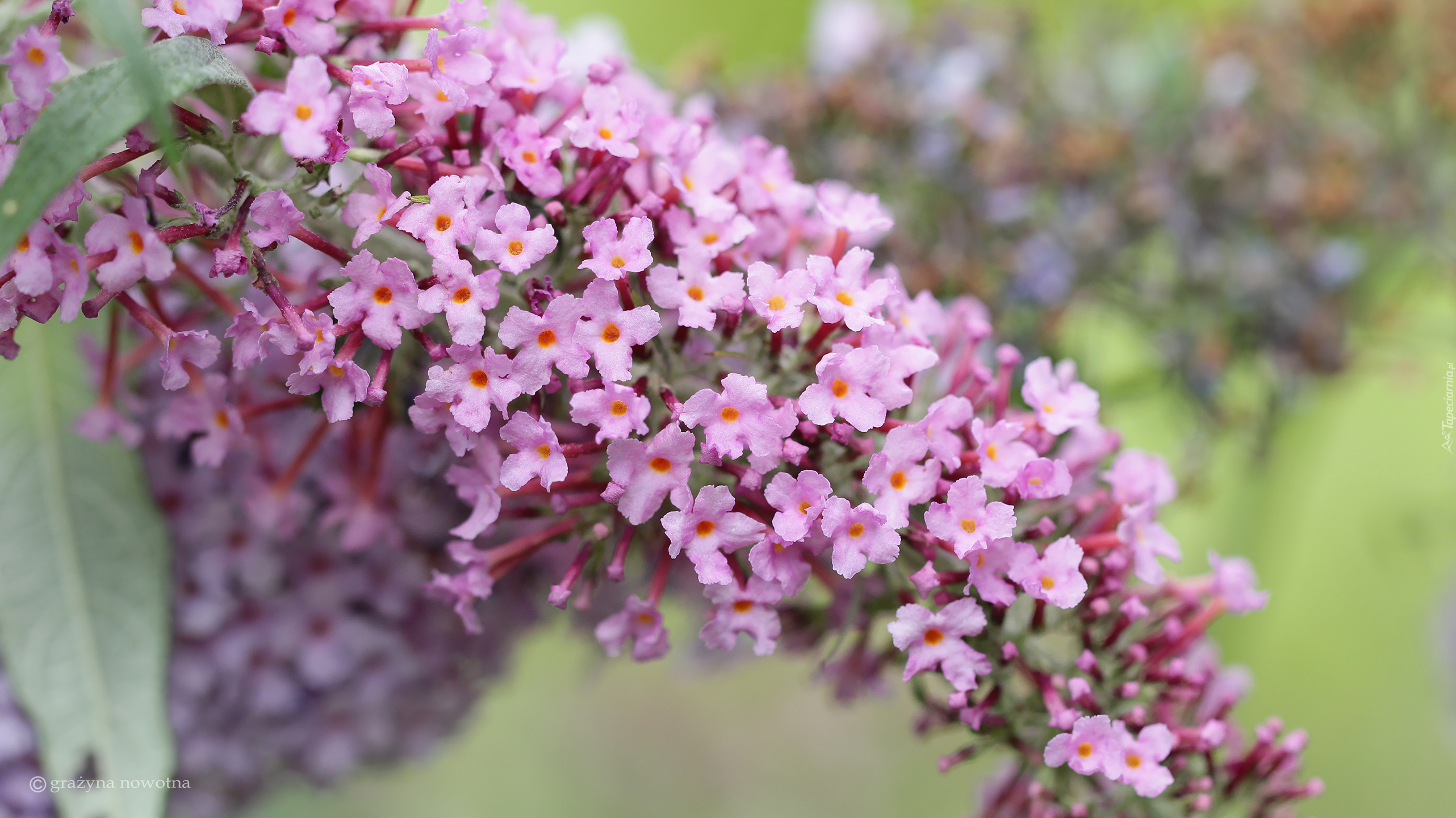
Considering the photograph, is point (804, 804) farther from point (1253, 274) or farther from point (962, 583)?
point (962, 583)

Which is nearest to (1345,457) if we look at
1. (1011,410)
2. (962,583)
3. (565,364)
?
(1011,410)

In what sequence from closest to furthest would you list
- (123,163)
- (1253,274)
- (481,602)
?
1. (123,163)
2. (481,602)
3. (1253,274)

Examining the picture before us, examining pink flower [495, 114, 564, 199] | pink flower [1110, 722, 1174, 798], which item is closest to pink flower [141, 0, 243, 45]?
pink flower [495, 114, 564, 199]

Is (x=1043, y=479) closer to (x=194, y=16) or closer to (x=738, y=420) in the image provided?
(x=738, y=420)

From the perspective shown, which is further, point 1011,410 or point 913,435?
point 1011,410

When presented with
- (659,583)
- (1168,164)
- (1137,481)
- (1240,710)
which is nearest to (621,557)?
(659,583)

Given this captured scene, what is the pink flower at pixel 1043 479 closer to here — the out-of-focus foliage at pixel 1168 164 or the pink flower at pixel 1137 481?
the pink flower at pixel 1137 481

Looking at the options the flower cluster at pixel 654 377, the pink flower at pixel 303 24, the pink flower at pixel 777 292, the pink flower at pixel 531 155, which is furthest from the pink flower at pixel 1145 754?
the pink flower at pixel 303 24
